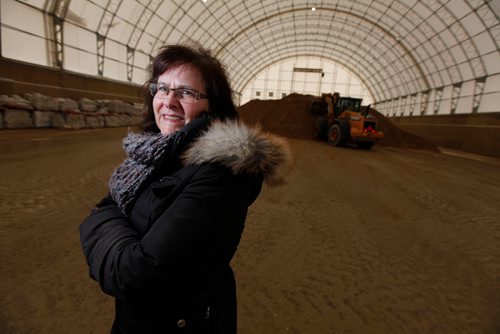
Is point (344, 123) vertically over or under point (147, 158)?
over

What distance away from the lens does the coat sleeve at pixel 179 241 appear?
1215 millimetres

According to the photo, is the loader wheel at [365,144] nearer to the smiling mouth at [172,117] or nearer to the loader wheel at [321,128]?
the loader wheel at [321,128]

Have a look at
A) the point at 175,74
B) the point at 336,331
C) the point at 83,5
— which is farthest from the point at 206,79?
the point at 83,5

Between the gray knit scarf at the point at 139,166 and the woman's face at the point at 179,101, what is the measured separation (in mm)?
164

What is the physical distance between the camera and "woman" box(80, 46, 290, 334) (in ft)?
4.07

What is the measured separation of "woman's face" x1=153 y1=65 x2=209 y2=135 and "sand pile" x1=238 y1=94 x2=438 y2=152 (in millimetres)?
17727

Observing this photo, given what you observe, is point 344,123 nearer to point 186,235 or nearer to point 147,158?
point 147,158

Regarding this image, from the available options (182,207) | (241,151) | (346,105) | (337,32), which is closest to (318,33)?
(337,32)

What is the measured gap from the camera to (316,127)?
761 inches

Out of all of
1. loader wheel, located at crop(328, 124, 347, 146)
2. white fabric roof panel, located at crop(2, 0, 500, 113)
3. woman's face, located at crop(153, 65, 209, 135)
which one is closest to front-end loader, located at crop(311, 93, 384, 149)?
loader wheel, located at crop(328, 124, 347, 146)

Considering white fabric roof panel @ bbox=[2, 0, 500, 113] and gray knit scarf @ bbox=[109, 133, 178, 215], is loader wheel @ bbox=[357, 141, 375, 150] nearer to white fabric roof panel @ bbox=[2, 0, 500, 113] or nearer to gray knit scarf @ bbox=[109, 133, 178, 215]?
white fabric roof panel @ bbox=[2, 0, 500, 113]

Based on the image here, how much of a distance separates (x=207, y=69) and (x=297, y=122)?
2008 cm

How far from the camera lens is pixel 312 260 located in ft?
12.7

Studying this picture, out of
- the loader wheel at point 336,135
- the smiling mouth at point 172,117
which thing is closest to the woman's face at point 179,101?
the smiling mouth at point 172,117
